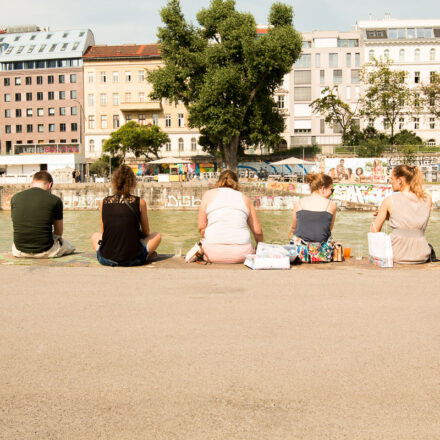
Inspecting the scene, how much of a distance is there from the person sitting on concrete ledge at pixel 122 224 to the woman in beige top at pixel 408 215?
318 cm

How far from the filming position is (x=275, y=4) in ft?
167

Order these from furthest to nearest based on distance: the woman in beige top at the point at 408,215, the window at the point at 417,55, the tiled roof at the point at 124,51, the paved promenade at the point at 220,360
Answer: the tiled roof at the point at 124,51 → the window at the point at 417,55 → the woman in beige top at the point at 408,215 → the paved promenade at the point at 220,360

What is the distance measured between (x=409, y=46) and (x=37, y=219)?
76146 mm

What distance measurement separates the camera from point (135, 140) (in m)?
66.9

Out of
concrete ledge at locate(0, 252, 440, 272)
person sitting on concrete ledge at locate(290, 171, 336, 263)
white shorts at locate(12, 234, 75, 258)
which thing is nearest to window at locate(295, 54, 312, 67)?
person sitting on concrete ledge at locate(290, 171, 336, 263)

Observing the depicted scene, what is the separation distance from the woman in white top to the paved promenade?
50.5 inches

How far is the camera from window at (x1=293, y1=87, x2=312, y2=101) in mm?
77250

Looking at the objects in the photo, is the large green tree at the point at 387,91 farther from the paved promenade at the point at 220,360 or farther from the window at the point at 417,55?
the paved promenade at the point at 220,360

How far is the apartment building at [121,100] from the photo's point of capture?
78.4m

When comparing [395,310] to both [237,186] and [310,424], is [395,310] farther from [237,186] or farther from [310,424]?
[237,186]

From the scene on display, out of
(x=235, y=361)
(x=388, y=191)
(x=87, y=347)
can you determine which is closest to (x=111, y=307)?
(x=87, y=347)

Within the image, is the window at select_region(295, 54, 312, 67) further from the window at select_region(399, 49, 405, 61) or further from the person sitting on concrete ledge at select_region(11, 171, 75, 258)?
the person sitting on concrete ledge at select_region(11, 171, 75, 258)

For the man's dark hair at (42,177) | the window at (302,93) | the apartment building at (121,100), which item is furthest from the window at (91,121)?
the man's dark hair at (42,177)

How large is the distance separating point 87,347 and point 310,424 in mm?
1841
